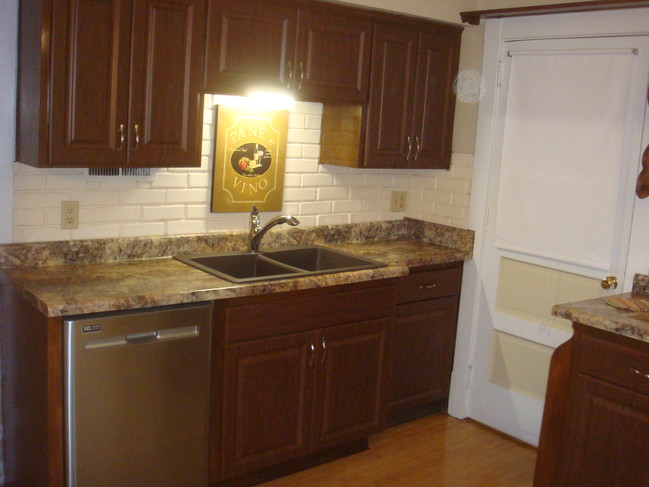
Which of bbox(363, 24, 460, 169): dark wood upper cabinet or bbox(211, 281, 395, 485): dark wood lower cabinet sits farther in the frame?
bbox(363, 24, 460, 169): dark wood upper cabinet

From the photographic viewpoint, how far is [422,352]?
12.3 ft

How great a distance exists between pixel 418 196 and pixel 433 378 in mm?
1019

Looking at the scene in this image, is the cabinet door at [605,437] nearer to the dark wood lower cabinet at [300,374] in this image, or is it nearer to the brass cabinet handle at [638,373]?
the brass cabinet handle at [638,373]

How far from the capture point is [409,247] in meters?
3.88

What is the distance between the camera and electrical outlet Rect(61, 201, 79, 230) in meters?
→ 2.93

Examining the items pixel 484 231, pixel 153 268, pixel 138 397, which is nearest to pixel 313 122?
pixel 484 231

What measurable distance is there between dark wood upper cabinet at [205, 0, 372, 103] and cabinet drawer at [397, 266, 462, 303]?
915mm

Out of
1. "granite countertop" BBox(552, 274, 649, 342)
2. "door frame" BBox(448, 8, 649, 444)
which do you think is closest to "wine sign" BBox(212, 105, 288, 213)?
"door frame" BBox(448, 8, 649, 444)

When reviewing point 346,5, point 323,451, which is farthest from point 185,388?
point 346,5

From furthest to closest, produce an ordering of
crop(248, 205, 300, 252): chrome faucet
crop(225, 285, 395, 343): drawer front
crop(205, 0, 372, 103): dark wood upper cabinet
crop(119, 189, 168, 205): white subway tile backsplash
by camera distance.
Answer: crop(248, 205, 300, 252): chrome faucet
crop(119, 189, 168, 205): white subway tile backsplash
crop(205, 0, 372, 103): dark wood upper cabinet
crop(225, 285, 395, 343): drawer front

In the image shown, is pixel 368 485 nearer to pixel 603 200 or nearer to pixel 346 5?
pixel 603 200

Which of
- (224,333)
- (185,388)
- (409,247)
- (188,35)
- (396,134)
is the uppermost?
(188,35)

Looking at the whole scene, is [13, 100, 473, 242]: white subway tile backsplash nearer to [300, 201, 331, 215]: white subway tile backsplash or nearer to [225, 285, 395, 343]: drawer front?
[300, 201, 331, 215]: white subway tile backsplash

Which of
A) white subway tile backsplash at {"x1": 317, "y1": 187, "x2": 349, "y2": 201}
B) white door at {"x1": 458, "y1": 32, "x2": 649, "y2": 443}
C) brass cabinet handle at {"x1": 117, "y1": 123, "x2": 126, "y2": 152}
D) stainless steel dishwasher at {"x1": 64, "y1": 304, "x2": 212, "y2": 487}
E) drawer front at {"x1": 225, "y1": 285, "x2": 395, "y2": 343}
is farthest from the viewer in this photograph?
white subway tile backsplash at {"x1": 317, "y1": 187, "x2": 349, "y2": 201}
